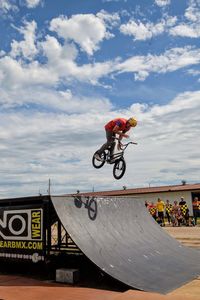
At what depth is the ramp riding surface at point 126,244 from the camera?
619cm

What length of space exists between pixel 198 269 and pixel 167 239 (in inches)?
74.2

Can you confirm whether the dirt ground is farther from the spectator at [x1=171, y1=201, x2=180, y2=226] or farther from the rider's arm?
the spectator at [x1=171, y1=201, x2=180, y2=226]

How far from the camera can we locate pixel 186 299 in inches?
193

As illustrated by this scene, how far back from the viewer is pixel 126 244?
7578 mm

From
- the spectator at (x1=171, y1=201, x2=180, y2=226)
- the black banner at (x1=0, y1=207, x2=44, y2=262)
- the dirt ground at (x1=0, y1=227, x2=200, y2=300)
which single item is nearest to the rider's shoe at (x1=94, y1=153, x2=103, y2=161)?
the black banner at (x1=0, y1=207, x2=44, y2=262)

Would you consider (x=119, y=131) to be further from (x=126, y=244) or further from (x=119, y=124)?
(x=126, y=244)

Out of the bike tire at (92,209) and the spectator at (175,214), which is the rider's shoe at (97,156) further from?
the spectator at (175,214)

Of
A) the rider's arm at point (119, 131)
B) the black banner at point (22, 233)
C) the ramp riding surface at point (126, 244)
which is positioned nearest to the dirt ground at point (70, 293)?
the ramp riding surface at point (126, 244)

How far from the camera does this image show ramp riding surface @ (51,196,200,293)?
619 centimetres

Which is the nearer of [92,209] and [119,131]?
[92,209]

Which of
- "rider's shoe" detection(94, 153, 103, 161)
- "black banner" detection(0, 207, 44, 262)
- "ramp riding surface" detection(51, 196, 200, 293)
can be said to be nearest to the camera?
"ramp riding surface" detection(51, 196, 200, 293)

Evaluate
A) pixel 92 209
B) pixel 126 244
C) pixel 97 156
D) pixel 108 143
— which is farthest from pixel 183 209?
pixel 92 209

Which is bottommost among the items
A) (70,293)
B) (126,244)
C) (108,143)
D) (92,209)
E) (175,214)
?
(70,293)

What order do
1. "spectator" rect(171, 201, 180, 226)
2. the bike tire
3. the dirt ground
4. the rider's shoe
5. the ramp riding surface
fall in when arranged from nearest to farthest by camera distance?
1. the dirt ground
2. the ramp riding surface
3. the bike tire
4. the rider's shoe
5. "spectator" rect(171, 201, 180, 226)
